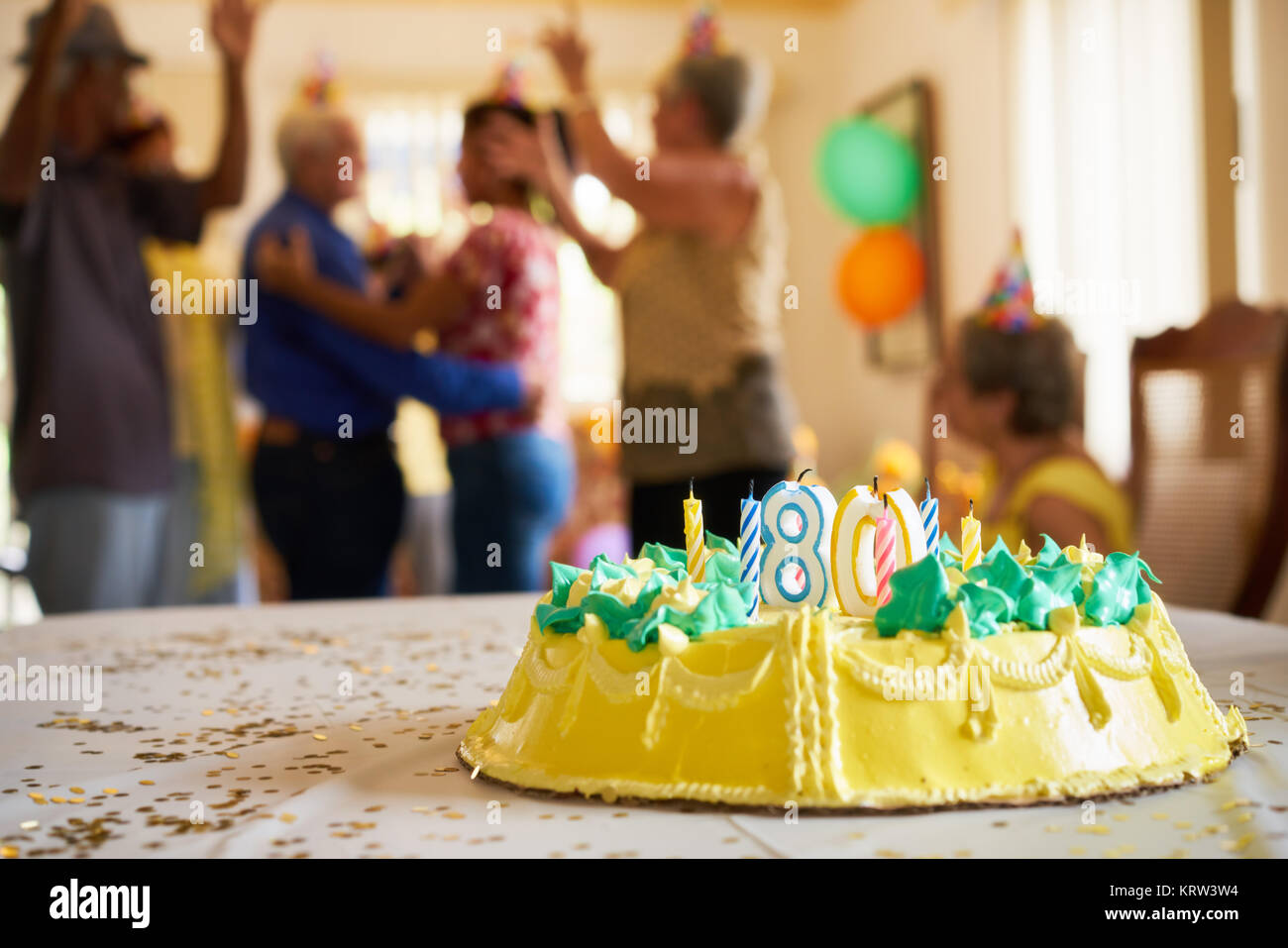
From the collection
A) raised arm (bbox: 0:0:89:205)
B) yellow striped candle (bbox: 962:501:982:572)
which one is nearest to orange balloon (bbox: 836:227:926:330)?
raised arm (bbox: 0:0:89:205)

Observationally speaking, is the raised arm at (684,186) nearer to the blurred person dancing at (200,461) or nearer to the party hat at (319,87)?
the party hat at (319,87)

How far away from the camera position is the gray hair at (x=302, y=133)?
9.66 ft

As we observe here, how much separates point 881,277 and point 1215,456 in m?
3.02

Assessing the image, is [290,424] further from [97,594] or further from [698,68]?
[698,68]

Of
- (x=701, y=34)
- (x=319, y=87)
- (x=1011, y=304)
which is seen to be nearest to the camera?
(x=701, y=34)

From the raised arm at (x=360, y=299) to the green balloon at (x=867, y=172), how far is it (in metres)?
3.11

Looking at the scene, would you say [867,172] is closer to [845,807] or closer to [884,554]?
[884,554]

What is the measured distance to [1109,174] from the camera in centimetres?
456

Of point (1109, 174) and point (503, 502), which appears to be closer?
point (503, 502)

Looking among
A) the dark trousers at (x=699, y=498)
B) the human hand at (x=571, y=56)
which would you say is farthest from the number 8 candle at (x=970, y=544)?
the human hand at (x=571, y=56)

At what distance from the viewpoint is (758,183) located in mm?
2533

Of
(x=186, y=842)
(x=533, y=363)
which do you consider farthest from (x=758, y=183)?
(x=186, y=842)

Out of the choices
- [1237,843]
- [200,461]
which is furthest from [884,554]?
[200,461]
